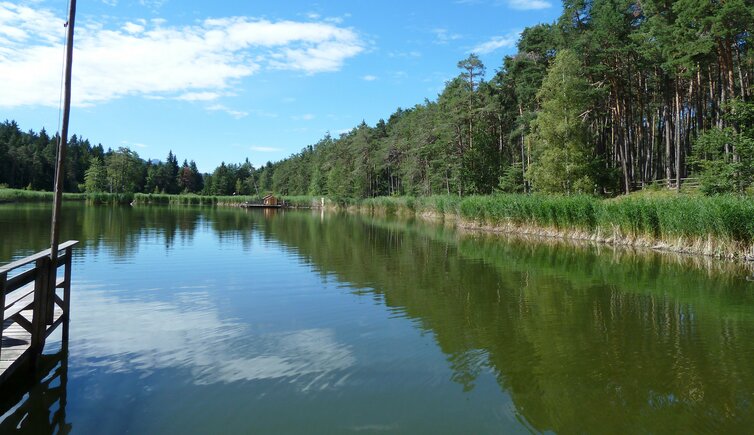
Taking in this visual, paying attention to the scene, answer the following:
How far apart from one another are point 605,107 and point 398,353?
41.8m

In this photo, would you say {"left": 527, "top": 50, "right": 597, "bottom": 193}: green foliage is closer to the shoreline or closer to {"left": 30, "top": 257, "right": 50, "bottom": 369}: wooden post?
the shoreline

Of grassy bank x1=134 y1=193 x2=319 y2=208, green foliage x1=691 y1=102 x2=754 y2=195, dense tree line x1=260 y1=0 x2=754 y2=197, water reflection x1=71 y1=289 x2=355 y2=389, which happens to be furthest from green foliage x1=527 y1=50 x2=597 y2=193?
grassy bank x1=134 y1=193 x2=319 y2=208

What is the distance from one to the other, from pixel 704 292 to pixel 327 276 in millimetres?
10633

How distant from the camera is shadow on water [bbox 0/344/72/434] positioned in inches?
213

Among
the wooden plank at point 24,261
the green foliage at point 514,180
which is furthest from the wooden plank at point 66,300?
the green foliage at point 514,180

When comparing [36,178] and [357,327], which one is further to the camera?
[36,178]

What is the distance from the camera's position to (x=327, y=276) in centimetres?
1581

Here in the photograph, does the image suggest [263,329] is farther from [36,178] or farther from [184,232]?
[36,178]

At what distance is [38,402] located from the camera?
604 centimetres

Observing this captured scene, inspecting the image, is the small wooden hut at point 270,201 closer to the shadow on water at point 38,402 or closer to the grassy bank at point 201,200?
the grassy bank at point 201,200

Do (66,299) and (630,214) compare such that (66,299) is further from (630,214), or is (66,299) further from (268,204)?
(268,204)

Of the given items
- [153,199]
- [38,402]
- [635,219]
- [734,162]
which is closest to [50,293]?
[38,402]

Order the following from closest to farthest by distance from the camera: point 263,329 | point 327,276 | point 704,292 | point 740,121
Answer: point 263,329, point 704,292, point 327,276, point 740,121

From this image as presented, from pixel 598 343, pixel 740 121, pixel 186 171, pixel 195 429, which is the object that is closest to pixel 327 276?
pixel 598 343
